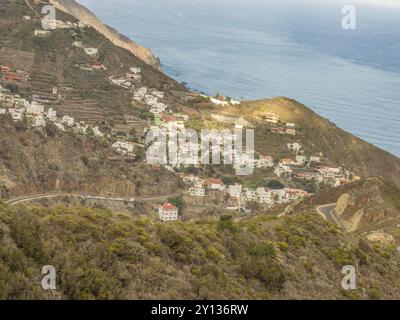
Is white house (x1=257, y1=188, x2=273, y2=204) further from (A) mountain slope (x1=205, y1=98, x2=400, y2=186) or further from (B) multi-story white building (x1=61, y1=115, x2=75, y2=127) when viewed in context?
(B) multi-story white building (x1=61, y1=115, x2=75, y2=127)

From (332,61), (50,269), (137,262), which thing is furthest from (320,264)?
(332,61)

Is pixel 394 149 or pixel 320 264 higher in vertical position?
pixel 320 264

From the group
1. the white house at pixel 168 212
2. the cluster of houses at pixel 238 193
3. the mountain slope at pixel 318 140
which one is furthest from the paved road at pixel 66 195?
the mountain slope at pixel 318 140

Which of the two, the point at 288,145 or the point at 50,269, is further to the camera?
the point at 288,145

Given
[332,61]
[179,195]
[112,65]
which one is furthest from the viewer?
[332,61]

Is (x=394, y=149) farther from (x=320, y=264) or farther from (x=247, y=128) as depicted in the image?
(x=320, y=264)

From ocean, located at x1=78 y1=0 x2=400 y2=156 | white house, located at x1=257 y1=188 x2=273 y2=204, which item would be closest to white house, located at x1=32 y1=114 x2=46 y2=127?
white house, located at x1=257 y1=188 x2=273 y2=204

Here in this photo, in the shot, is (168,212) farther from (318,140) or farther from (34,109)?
(318,140)
